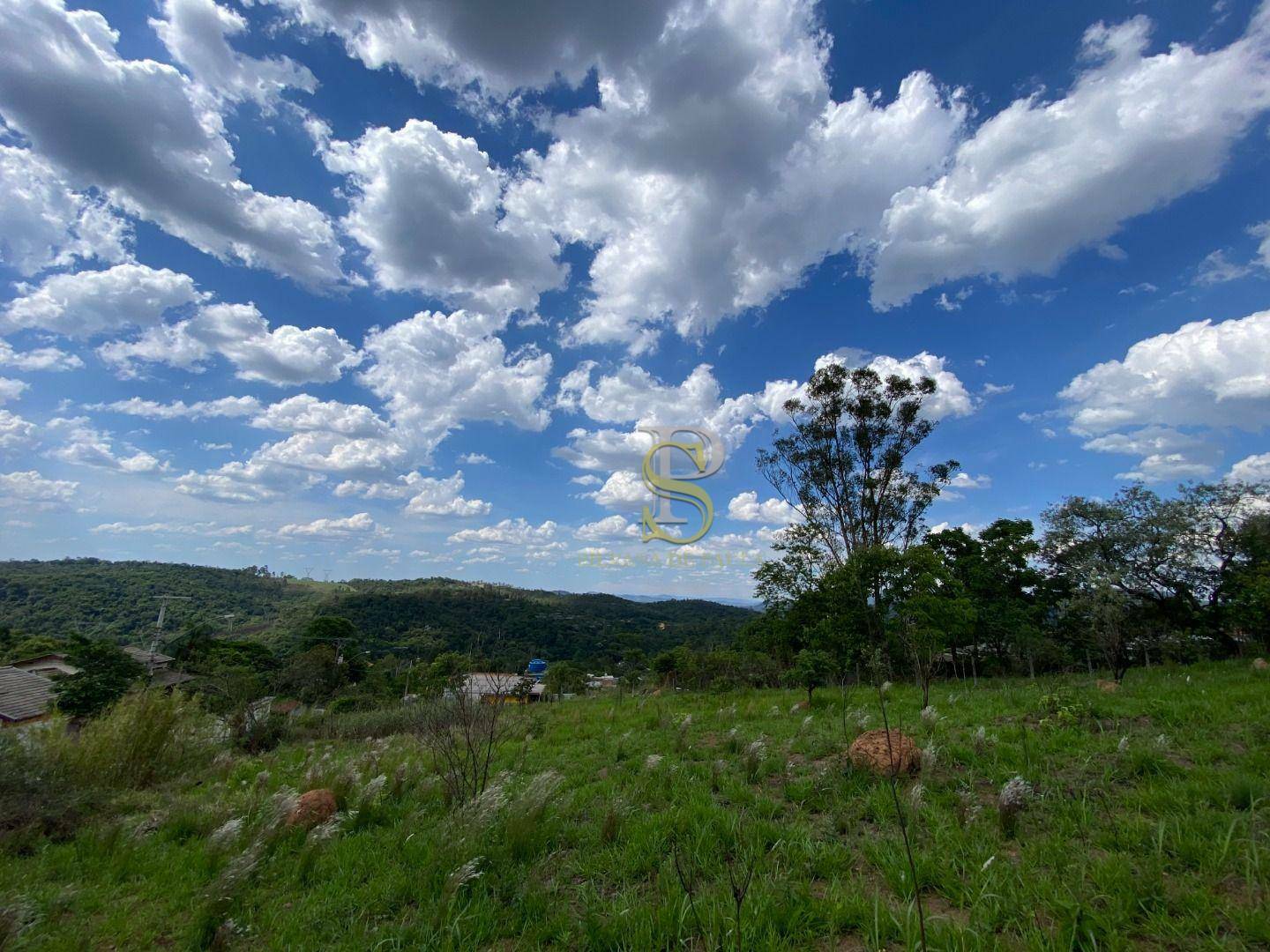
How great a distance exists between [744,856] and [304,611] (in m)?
78.7

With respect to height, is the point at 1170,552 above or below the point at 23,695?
above

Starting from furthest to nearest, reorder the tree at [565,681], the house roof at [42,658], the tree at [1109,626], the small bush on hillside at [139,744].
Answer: the house roof at [42,658] → the tree at [565,681] → the tree at [1109,626] → the small bush on hillside at [139,744]

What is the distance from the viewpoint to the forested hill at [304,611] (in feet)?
142

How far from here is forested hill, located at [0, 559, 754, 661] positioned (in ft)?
142

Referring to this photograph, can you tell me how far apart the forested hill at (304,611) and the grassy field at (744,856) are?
28.0 m

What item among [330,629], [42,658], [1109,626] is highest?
[1109,626]

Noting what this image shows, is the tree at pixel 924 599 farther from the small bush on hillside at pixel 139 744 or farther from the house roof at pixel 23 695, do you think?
the house roof at pixel 23 695

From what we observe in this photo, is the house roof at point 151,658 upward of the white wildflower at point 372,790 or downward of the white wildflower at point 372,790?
downward

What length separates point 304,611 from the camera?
6631cm

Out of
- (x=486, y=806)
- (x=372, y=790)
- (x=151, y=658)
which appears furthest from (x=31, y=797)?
(x=151, y=658)

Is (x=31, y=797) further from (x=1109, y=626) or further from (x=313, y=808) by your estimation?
(x=1109, y=626)

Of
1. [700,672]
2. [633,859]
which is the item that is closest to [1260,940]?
[633,859]

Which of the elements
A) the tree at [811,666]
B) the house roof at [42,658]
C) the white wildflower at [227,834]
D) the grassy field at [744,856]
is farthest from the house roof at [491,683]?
the house roof at [42,658]

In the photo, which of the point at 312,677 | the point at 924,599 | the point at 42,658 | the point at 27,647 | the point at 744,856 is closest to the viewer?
the point at 744,856
